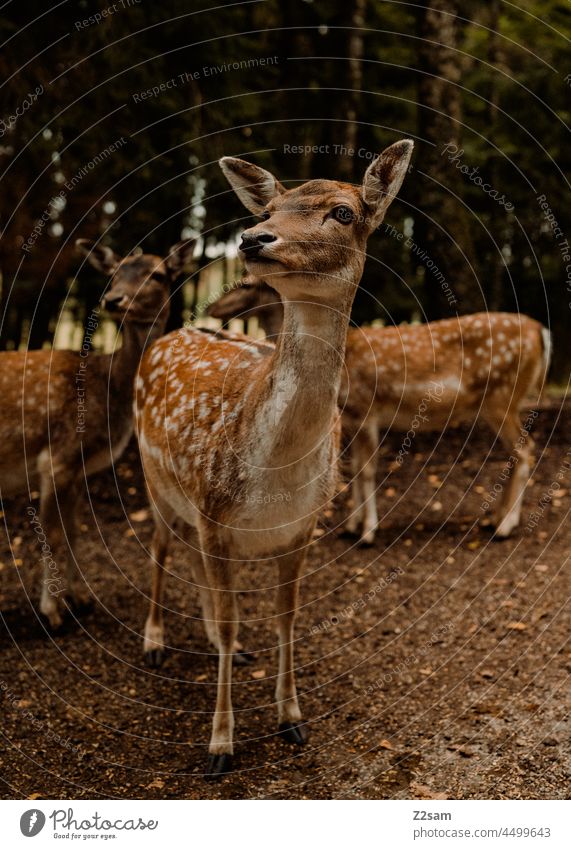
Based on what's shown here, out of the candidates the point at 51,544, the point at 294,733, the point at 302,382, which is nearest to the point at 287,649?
the point at 294,733

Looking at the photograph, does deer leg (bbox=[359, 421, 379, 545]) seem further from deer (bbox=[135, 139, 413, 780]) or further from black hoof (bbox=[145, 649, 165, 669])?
deer (bbox=[135, 139, 413, 780])

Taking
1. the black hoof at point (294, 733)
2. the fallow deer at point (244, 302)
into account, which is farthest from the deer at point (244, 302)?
the black hoof at point (294, 733)

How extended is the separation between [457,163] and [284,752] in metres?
6.10

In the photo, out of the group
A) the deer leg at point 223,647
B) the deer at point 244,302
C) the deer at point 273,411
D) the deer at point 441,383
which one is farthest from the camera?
the deer at point 441,383

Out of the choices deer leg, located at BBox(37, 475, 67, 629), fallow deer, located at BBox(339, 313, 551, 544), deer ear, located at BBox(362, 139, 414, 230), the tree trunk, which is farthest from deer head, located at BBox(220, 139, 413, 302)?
the tree trunk

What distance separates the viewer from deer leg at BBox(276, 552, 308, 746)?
4.06 meters

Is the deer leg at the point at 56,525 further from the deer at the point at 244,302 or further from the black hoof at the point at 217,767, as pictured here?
the black hoof at the point at 217,767

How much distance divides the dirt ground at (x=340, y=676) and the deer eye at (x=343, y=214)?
7.54 ft

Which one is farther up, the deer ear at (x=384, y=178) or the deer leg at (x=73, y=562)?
the deer ear at (x=384, y=178)

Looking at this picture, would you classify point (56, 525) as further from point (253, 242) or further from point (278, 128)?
point (278, 128)

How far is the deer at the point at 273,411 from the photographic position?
3.27m

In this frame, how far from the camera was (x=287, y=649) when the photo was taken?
4168 mm

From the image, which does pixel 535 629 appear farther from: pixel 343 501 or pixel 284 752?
pixel 343 501
